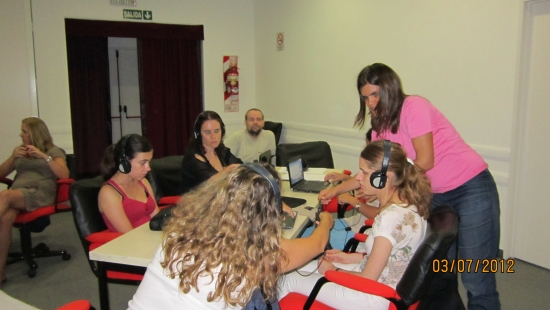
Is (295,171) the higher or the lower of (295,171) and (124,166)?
the lower

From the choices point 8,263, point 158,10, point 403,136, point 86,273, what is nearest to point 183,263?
point 403,136

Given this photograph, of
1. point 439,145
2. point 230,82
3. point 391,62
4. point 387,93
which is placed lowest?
point 439,145

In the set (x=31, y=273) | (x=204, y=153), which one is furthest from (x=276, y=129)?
(x=31, y=273)

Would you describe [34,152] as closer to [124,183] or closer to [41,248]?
[41,248]

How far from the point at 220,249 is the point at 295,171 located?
1949 mm

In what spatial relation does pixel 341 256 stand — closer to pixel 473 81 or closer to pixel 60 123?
pixel 473 81

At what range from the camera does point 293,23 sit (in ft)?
18.7

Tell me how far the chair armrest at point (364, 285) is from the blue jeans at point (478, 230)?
2.05ft

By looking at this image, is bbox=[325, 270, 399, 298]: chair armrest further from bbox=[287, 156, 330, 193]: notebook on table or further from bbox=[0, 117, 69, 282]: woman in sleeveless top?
bbox=[0, 117, 69, 282]: woman in sleeveless top

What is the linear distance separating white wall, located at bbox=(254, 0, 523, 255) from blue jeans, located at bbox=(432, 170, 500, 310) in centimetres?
154

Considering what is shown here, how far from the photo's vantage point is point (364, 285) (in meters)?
1.70

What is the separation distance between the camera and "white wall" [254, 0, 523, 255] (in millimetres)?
3488

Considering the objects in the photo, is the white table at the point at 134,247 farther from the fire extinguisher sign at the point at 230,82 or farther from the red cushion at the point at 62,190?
the fire extinguisher sign at the point at 230,82

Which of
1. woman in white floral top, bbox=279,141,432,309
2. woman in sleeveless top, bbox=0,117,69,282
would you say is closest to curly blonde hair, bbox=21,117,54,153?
woman in sleeveless top, bbox=0,117,69,282
